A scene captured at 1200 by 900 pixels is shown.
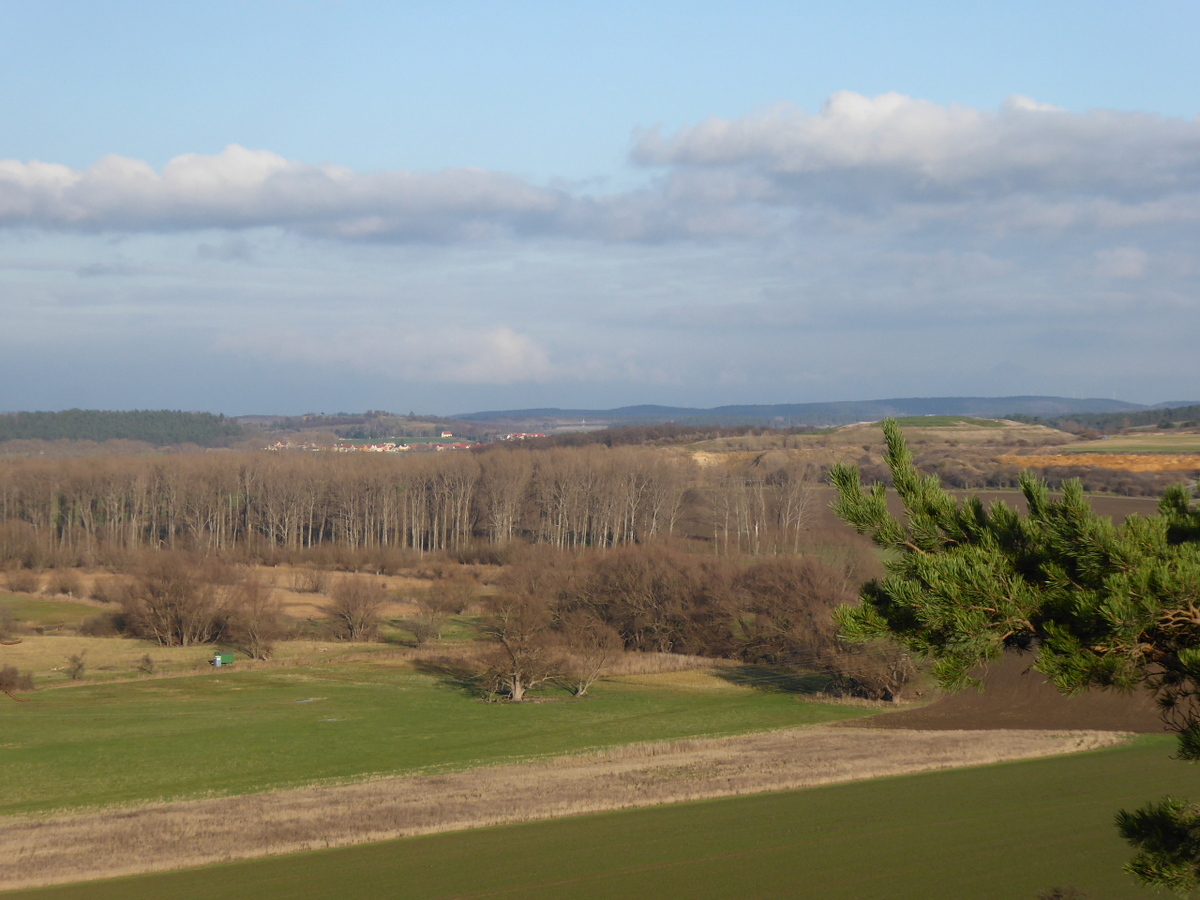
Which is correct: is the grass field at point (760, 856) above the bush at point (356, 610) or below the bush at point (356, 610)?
above

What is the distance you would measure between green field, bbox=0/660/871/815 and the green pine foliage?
88.4 feet

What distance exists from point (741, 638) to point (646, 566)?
7.96 m

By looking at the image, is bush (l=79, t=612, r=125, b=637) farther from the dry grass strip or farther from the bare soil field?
the bare soil field

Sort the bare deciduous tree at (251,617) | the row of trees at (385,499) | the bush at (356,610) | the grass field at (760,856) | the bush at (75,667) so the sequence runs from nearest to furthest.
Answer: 1. the grass field at (760,856)
2. the bush at (75,667)
3. the bare deciduous tree at (251,617)
4. the bush at (356,610)
5. the row of trees at (385,499)

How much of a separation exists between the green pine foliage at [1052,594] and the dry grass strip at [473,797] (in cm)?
1992

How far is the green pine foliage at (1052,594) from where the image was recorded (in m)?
6.48

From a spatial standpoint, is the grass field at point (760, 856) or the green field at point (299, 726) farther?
the green field at point (299, 726)

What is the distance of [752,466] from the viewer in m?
121

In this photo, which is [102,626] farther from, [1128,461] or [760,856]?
[1128,461]

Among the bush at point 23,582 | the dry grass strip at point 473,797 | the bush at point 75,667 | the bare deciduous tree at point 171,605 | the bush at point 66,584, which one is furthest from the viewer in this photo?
the bush at point 23,582

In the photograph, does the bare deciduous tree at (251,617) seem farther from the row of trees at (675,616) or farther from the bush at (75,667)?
the row of trees at (675,616)

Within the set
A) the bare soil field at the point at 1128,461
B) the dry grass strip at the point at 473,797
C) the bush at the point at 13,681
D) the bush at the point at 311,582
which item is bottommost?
the bush at the point at 311,582

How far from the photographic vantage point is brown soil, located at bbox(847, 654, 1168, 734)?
3747cm

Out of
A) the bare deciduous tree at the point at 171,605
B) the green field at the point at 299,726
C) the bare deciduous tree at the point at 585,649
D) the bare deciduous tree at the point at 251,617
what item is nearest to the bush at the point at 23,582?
the bare deciduous tree at the point at 171,605
